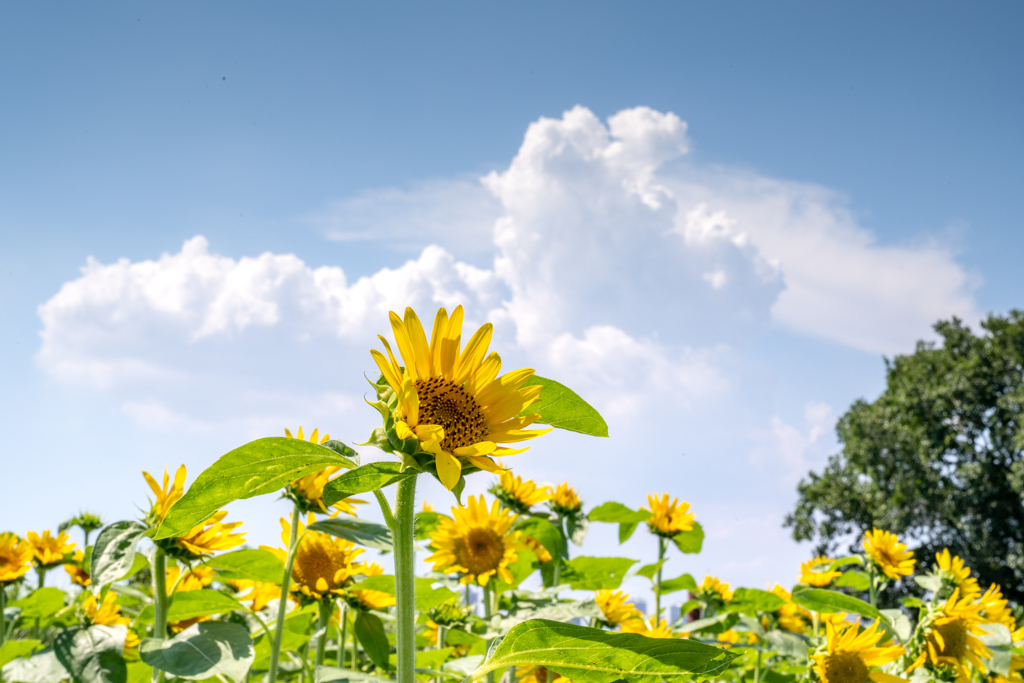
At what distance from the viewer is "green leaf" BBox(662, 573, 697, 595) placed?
8.92 ft

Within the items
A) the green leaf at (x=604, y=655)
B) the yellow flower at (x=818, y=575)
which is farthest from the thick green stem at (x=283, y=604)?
the yellow flower at (x=818, y=575)

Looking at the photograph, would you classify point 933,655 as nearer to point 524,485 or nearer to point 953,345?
point 524,485

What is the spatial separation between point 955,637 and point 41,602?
8.94 feet

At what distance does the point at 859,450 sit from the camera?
1997 centimetres

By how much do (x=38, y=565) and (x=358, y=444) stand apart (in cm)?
275

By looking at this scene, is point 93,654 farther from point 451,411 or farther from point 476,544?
point 451,411

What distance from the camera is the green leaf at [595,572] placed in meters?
2.34

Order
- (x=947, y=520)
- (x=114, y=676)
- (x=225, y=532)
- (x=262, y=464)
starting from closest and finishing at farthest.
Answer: (x=262, y=464)
(x=114, y=676)
(x=225, y=532)
(x=947, y=520)

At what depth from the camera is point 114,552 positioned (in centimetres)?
145

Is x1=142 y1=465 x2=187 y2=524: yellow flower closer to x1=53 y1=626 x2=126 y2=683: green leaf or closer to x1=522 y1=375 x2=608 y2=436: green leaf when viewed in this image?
x1=53 y1=626 x2=126 y2=683: green leaf

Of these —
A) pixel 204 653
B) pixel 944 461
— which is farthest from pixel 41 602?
pixel 944 461

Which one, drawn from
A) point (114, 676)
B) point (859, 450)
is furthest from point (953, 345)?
point (114, 676)

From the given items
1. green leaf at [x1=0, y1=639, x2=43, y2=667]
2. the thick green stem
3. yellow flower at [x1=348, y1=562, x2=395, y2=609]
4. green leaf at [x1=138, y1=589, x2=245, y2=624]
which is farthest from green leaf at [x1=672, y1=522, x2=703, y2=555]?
green leaf at [x1=0, y1=639, x2=43, y2=667]

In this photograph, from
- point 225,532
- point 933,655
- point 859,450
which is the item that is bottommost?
point 933,655
